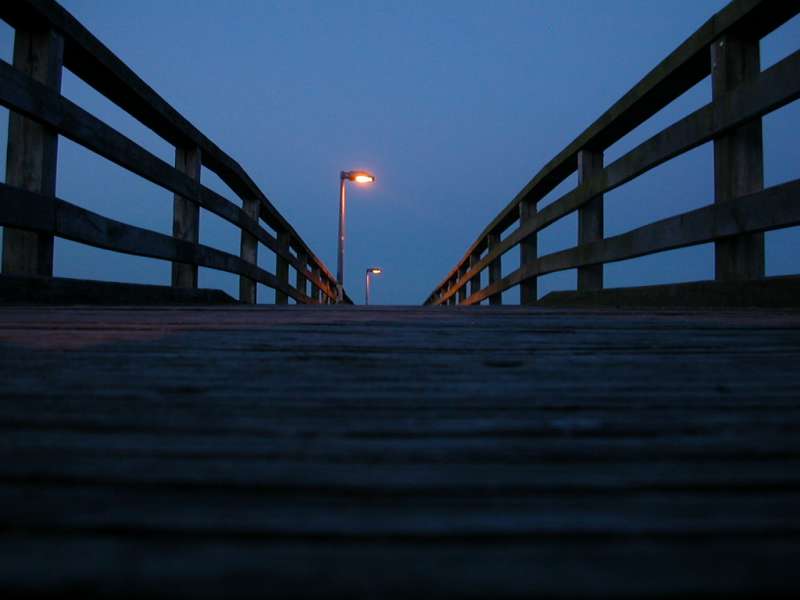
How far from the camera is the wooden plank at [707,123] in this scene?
2154mm

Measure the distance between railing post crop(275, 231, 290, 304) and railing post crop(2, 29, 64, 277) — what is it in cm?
454

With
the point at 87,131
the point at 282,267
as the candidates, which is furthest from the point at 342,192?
the point at 87,131

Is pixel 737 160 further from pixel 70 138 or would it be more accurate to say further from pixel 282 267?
pixel 282 267

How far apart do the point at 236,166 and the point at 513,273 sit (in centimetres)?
321

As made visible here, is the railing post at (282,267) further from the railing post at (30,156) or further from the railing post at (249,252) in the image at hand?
the railing post at (30,156)

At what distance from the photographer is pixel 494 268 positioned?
7.86 metres

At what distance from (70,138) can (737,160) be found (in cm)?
318

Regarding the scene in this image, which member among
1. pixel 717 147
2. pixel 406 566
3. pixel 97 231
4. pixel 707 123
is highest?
pixel 707 123

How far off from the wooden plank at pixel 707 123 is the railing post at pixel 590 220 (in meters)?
0.08

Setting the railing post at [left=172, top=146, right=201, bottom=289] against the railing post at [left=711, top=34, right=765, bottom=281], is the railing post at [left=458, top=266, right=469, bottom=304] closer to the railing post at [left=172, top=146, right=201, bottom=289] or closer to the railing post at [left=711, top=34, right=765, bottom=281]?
the railing post at [left=172, top=146, right=201, bottom=289]

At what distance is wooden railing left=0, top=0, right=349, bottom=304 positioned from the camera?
2383mm

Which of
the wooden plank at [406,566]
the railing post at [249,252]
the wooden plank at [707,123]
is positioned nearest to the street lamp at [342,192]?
the railing post at [249,252]

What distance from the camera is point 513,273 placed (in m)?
6.23

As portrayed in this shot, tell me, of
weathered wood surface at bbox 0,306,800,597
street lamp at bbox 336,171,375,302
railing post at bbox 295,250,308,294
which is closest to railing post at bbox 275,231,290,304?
railing post at bbox 295,250,308,294
